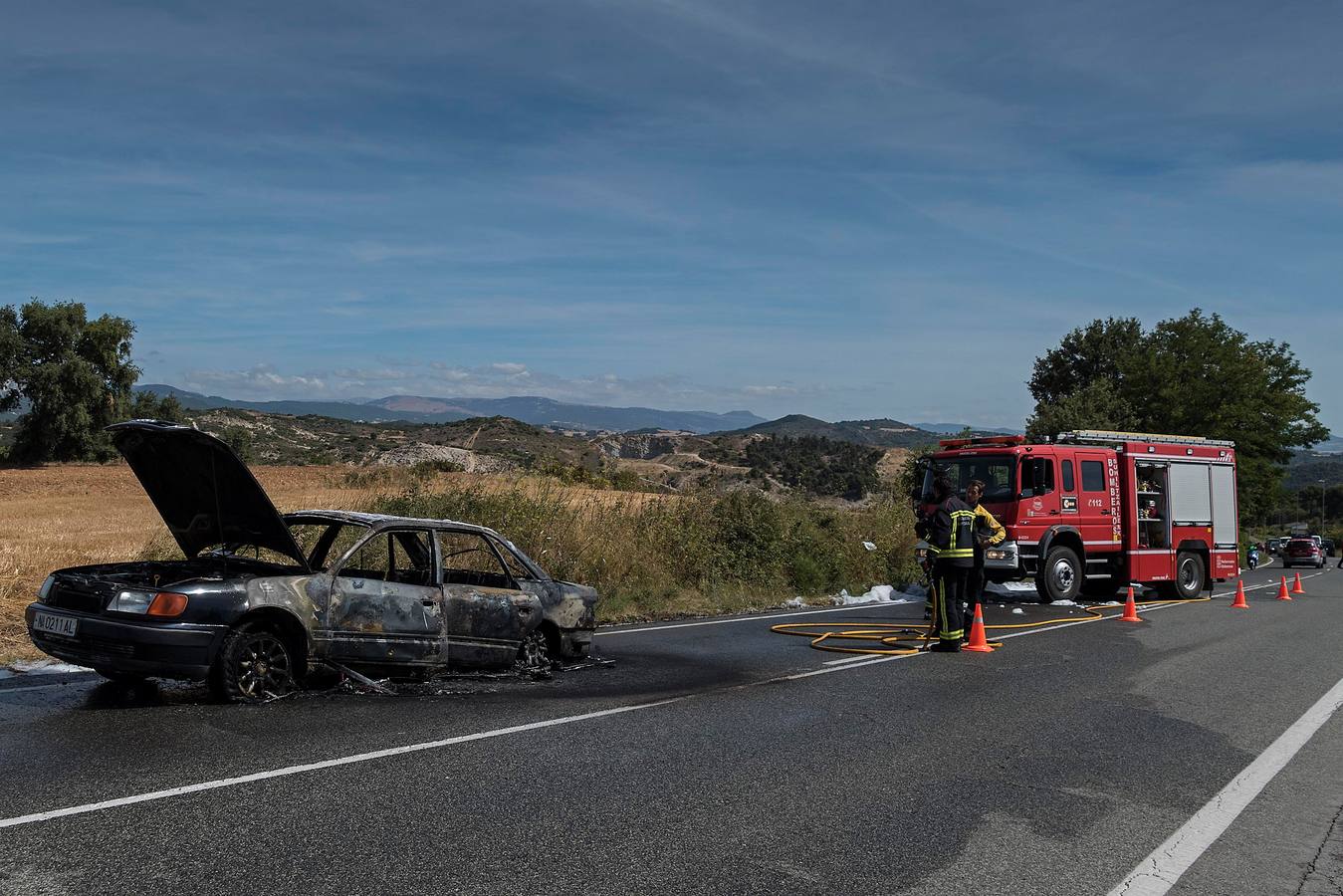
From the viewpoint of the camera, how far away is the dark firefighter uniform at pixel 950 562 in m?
12.0

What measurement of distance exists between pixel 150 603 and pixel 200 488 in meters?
1.20

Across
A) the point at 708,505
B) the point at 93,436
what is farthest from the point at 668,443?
the point at 708,505

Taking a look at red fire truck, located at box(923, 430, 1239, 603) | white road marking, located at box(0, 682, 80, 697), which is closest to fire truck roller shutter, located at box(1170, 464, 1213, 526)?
red fire truck, located at box(923, 430, 1239, 603)

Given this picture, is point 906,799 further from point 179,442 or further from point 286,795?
point 179,442

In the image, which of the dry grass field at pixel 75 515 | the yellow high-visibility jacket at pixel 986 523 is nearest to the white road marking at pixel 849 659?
the yellow high-visibility jacket at pixel 986 523

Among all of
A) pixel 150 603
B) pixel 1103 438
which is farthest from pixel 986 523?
pixel 1103 438

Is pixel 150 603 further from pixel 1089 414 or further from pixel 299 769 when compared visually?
pixel 1089 414

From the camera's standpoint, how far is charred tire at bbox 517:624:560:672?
1005 centimetres

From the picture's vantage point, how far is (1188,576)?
21.8m

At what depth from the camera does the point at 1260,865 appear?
5.09 m

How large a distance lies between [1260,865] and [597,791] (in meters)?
3.23

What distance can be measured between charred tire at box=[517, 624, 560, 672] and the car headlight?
10.5 feet

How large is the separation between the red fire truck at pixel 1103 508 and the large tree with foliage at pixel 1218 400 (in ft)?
110

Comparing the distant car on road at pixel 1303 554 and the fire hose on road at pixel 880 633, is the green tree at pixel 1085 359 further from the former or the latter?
the fire hose on road at pixel 880 633
